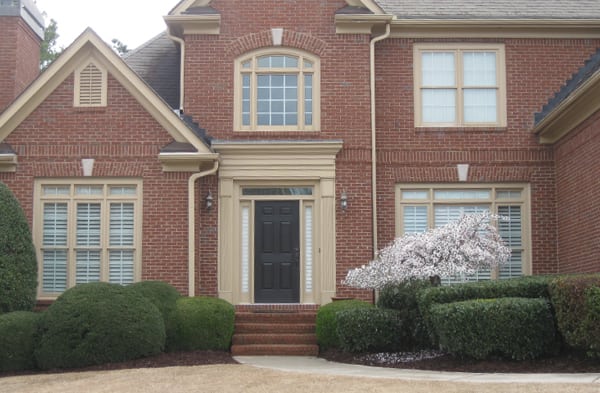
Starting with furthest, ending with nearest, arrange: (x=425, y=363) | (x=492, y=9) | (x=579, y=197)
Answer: (x=492, y=9) → (x=579, y=197) → (x=425, y=363)

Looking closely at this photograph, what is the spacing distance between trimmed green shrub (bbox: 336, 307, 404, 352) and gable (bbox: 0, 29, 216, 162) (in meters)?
3.98

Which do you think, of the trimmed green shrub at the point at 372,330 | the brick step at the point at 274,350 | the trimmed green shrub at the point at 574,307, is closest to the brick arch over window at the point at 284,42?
the trimmed green shrub at the point at 372,330

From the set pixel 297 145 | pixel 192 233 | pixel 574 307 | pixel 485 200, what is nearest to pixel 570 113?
pixel 485 200

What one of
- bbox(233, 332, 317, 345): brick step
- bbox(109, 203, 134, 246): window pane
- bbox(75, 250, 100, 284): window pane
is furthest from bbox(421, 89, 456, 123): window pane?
bbox(75, 250, 100, 284): window pane

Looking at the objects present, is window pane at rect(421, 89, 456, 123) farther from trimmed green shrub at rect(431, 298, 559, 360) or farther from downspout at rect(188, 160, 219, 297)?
trimmed green shrub at rect(431, 298, 559, 360)

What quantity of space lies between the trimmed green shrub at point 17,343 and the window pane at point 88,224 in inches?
122

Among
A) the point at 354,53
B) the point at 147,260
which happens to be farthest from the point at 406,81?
the point at 147,260

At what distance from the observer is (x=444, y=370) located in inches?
485

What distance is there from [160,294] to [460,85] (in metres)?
7.11

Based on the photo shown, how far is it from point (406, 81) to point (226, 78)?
346 centimetres

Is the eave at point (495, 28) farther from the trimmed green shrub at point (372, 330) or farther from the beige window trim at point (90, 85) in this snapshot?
the trimmed green shrub at point (372, 330)

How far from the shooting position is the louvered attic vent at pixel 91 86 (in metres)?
16.8

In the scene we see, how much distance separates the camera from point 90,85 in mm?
16922

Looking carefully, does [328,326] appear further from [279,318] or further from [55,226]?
[55,226]
